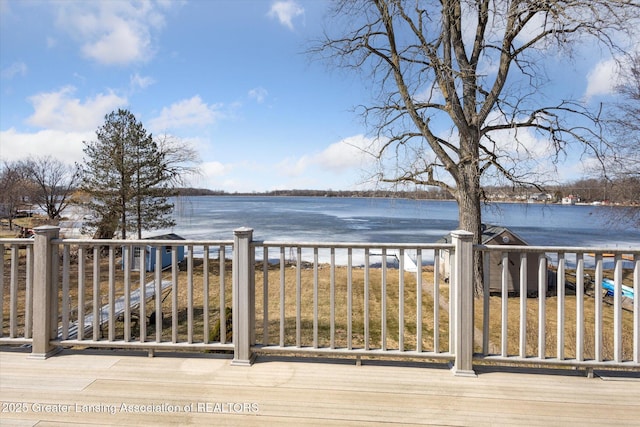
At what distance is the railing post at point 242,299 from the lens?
221 cm

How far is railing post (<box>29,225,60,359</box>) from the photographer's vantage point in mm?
2303

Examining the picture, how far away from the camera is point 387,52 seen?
7.54 metres

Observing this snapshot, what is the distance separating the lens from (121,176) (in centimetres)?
1175

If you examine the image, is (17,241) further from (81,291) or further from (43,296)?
(81,291)

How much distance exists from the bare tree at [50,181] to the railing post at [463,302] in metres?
22.1

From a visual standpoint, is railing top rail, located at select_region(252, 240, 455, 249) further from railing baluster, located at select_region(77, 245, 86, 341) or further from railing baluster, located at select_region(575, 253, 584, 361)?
railing baluster, located at select_region(77, 245, 86, 341)

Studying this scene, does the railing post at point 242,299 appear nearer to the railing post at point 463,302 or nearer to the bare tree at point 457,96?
the railing post at point 463,302

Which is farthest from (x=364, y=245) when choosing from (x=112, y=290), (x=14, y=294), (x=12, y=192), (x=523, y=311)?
(x=12, y=192)

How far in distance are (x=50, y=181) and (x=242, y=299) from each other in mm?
26723

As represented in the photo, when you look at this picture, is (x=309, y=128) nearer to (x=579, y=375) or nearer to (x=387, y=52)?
(x=387, y=52)

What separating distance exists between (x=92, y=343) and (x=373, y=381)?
6.80 feet

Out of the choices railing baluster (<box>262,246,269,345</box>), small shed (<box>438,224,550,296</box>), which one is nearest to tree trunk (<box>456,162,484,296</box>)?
small shed (<box>438,224,550,296</box>)

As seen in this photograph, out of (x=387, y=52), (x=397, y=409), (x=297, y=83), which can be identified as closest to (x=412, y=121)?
(x=387, y=52)

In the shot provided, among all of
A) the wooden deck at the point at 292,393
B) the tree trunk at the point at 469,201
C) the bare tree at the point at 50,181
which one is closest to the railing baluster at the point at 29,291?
the wooden deck at the point at 292,393
